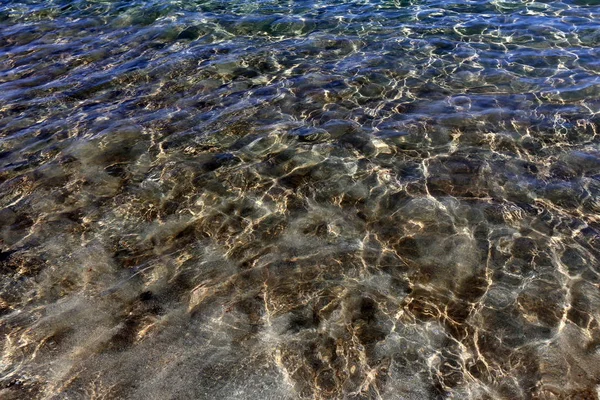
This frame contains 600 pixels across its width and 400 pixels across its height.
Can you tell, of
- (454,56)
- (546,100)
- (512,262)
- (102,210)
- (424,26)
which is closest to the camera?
(512,262)

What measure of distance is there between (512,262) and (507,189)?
1594 mm

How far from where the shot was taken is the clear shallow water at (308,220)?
4.65 m

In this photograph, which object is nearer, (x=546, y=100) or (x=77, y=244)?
(x=77, y=244)

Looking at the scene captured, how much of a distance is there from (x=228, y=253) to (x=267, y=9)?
36.9 feet

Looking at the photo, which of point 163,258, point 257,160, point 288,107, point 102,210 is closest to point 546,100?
point 288,107

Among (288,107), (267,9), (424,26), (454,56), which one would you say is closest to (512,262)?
(288,107)

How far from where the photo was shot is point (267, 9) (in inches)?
572

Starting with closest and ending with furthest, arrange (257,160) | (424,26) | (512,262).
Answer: (512,262) < (257,160) < (424,26)

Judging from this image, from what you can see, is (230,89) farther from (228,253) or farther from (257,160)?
(228,253)

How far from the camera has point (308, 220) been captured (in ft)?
21.3

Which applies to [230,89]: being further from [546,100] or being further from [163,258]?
[546,100]

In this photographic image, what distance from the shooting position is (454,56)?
425 inches

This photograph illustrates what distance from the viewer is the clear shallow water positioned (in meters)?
4.65

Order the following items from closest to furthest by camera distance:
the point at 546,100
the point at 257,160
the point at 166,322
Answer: the point at 166,322, the point at 257,160, the point at 546,100
